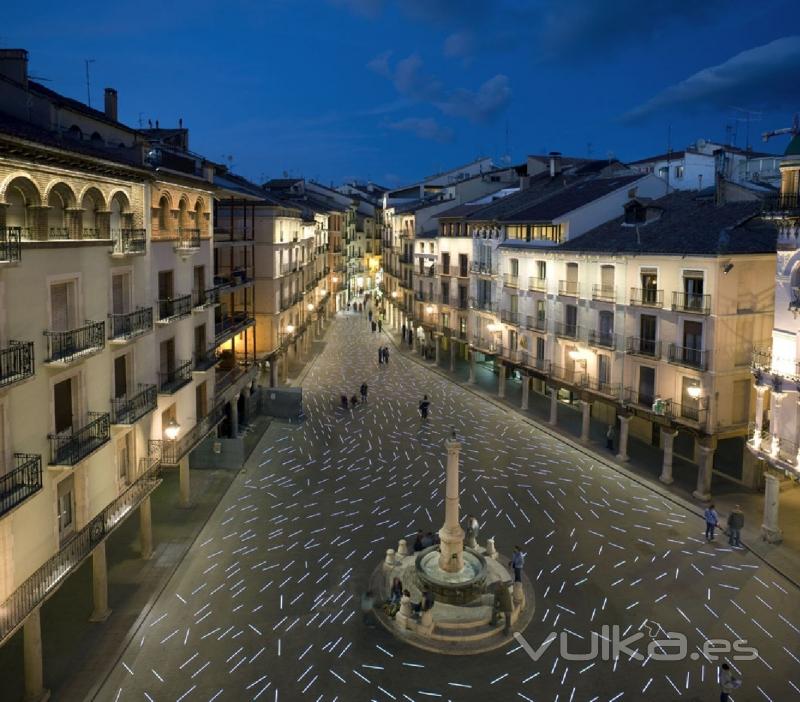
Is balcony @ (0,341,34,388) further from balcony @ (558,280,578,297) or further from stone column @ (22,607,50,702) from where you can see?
balcony @ (558,280,578,297)

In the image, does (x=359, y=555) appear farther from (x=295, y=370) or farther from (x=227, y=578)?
(x=295, y=370)

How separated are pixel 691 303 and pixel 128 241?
82.4 ft

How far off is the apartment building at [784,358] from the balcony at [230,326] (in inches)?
985

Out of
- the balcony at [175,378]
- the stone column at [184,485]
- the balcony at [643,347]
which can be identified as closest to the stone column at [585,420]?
the balcony at [643,347]

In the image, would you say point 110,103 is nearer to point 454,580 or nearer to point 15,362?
point 15,362

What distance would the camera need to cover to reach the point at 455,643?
68.9ft

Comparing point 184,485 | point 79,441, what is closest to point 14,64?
point 79,441

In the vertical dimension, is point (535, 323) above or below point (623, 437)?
above

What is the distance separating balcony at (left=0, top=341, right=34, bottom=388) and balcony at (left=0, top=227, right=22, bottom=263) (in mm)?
1935

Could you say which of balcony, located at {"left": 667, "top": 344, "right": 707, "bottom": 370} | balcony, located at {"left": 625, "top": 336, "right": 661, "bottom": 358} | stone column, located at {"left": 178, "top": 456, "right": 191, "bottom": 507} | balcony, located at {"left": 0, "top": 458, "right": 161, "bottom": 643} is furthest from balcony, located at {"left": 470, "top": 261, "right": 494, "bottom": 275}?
balcony, located at {"left": 0, "top": 458, "right": 161, "bottom": 643}

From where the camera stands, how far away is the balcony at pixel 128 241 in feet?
72.0

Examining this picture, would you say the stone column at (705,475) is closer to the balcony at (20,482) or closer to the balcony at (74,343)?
the balcony at (74,343)

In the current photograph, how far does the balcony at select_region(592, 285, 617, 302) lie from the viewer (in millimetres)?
38978

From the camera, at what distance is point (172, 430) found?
1043 inches
